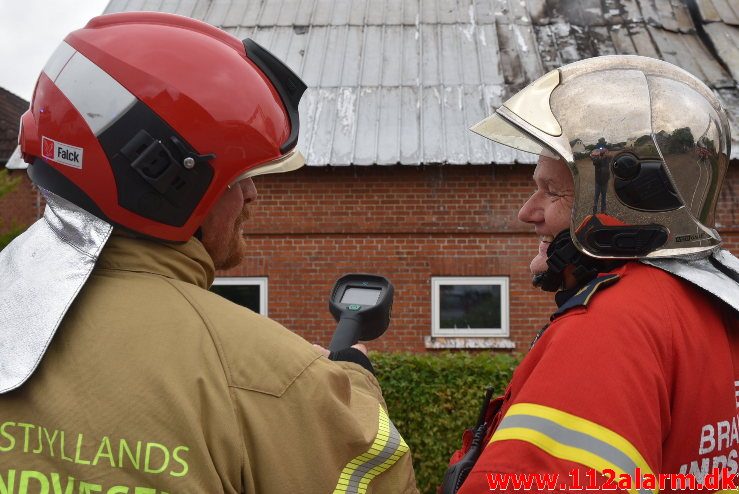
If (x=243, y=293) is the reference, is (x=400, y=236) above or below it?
above

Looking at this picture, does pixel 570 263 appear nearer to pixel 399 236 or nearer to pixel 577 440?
pixel 577 440

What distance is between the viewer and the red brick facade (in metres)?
9.10

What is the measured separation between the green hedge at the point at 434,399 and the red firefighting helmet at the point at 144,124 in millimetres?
4072

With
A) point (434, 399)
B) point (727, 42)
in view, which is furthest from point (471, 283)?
point (727, 42)

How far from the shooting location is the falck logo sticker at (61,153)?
5.30 feet

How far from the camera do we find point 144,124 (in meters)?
1.60

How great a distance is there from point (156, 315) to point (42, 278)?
0.24m

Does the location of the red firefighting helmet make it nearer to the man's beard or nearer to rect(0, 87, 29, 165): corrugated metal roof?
the man's beard

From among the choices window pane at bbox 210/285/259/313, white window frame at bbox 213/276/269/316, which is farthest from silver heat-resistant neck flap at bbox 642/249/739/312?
window pane at bbox 210/285/259/313

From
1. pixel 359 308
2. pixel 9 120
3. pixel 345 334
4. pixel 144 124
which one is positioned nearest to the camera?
pixel 144 124

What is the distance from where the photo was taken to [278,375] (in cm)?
150

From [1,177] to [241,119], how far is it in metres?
6.19

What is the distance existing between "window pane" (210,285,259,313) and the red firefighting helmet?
7768 mm

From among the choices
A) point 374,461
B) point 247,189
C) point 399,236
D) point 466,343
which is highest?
point 247,189
